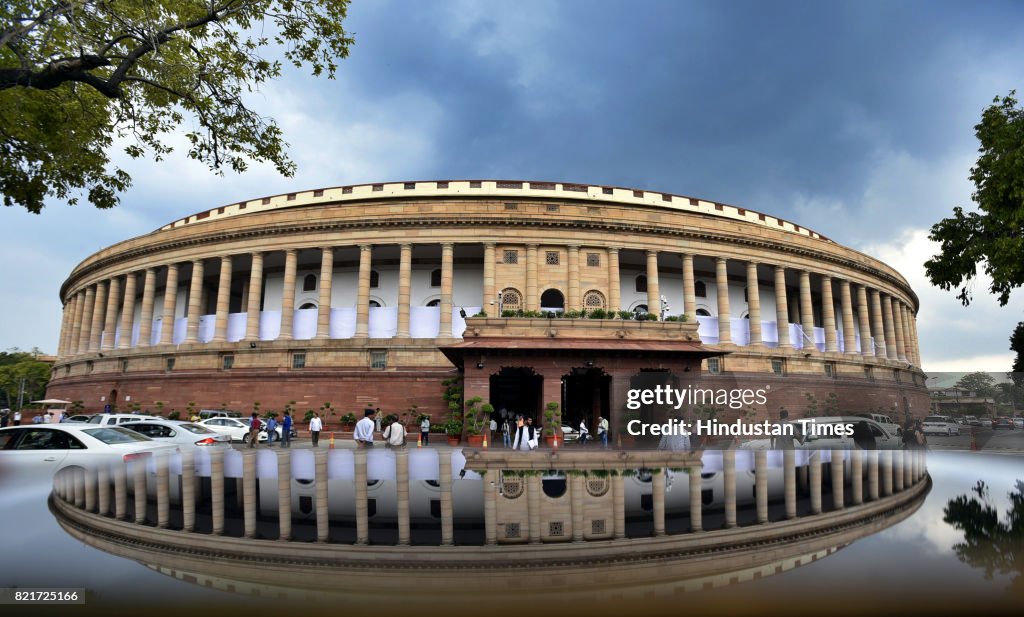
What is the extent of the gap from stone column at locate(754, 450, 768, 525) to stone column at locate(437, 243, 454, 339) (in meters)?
22.0

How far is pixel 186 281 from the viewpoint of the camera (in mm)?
45500

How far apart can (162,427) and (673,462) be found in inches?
655

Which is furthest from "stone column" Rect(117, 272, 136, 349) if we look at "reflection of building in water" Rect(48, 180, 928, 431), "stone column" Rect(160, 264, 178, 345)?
"stone column" Rect(160, 264, 178, 345)

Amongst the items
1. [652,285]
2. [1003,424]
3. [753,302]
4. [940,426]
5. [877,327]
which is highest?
[652,285]

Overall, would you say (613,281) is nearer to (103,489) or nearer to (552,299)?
(552,299)

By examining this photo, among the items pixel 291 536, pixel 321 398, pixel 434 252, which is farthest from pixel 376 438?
pixel 291 536

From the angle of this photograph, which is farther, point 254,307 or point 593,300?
point 254,307

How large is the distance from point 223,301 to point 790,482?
3829 centimetres

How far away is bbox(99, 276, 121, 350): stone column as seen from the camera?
44.1 meters

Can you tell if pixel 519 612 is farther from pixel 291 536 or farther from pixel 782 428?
pixel 782 428

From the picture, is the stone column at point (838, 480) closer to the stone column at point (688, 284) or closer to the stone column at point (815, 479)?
the stone column at point (815, 479)

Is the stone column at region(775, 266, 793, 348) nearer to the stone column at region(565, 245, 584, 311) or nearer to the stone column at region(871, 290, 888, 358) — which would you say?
the stone column at region(871, 290, 888, 358)

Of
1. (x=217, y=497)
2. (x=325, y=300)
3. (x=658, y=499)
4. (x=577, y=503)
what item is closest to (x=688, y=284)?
(x=325, y=300)

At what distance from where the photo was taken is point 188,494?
8.23 metres
